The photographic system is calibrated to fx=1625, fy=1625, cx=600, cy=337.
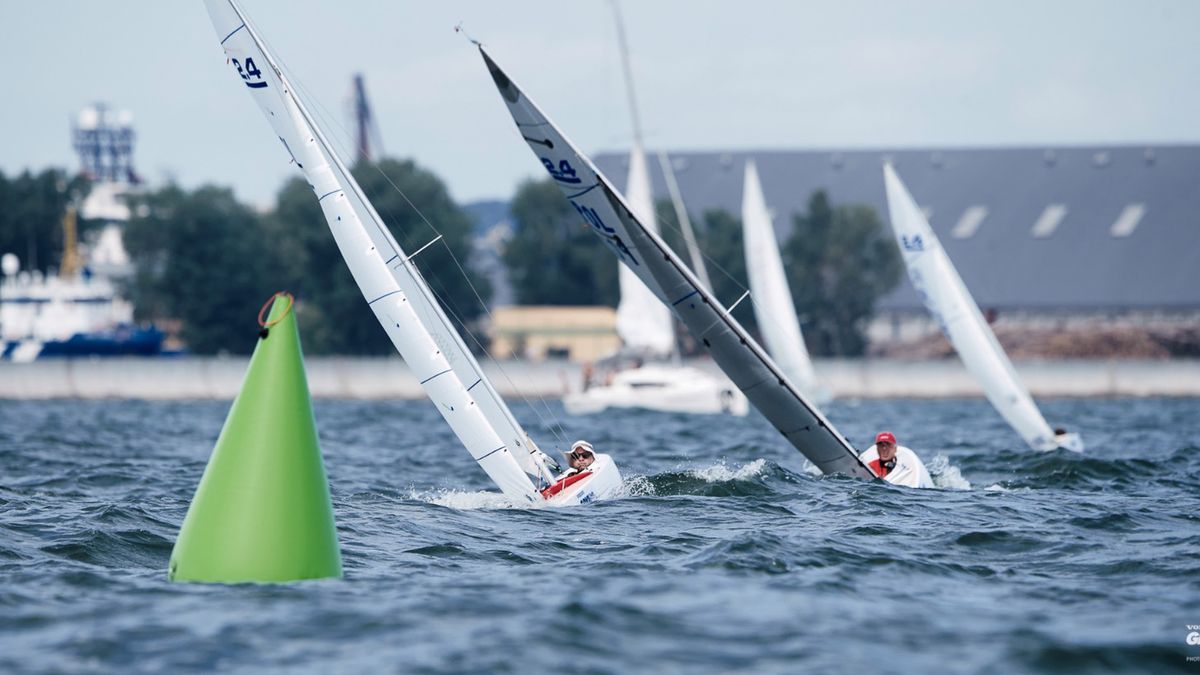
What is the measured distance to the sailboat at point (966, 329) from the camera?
22938 millimetres

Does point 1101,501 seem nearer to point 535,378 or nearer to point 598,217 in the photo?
point 598,217

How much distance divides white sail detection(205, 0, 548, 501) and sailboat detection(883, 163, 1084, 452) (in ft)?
32.3

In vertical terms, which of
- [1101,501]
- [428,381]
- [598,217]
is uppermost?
[598,217]

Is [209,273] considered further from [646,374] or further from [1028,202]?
[1028,202]

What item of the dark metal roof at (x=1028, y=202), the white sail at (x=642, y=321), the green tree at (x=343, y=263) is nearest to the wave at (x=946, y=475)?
the white sail at (x=642, y=321)

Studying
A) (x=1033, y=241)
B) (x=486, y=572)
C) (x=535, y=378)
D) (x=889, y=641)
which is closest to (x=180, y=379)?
(x=535, y=378)

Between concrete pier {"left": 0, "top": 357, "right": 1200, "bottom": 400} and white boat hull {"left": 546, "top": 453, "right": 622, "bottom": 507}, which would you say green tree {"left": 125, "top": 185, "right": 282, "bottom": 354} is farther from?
white boat hull {"left": 546, "top": 453, "right": 622, "bottom": 507}

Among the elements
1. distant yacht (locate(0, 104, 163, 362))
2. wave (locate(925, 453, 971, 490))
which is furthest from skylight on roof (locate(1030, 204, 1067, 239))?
wave (locate(925, 453, 971, 490))

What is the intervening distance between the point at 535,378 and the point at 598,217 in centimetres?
3624

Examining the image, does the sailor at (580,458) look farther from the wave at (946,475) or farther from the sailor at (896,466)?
the wave at (946,475)

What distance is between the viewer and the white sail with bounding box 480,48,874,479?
15273 mm

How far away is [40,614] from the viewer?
939 centimetres

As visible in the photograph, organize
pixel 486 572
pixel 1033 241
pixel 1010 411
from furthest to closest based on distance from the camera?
1. pixel 1033 241
2. pixel 1010 411
3. pixel 486 572

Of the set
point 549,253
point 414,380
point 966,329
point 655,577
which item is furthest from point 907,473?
point 549,253
